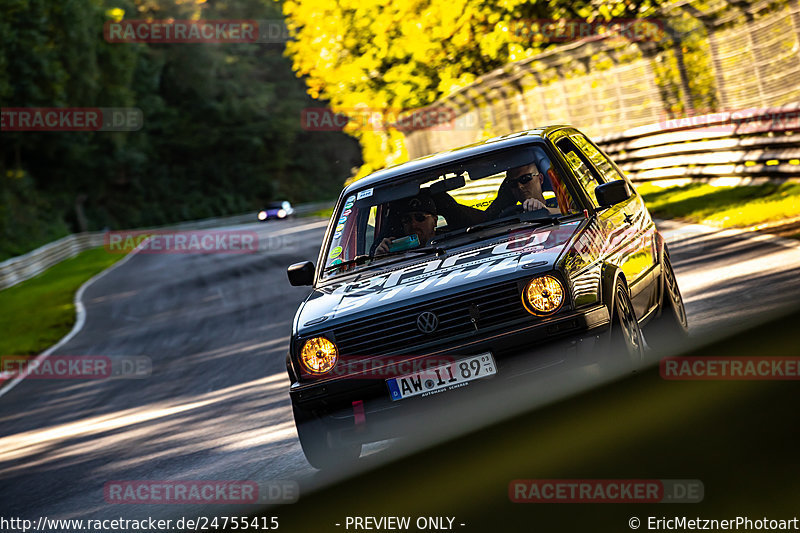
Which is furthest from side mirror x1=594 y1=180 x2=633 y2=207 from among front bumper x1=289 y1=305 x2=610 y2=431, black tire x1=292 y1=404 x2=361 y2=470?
black tire x1=292 y1=404 x2=361 y2=470

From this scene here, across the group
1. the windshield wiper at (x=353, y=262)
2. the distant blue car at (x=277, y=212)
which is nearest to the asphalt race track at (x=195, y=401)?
the windshield wiper at (x=353, y=262)

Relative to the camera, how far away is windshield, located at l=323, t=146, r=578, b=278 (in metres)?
6.83

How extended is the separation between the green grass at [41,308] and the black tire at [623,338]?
14848mm

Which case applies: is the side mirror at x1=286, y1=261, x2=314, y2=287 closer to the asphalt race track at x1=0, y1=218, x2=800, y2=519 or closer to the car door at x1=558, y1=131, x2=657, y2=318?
the asphalt race track at x1=0, y1=218, x2=800, y2=519

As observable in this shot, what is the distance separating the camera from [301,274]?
24.3ft

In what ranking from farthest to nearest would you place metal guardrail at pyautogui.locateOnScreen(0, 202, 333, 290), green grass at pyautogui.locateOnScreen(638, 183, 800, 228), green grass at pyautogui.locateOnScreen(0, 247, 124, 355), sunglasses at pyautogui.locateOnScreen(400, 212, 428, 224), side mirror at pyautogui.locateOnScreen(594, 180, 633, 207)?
metal guardrail at pyautogui.locateOnScreen(0, 202, 333, 290)
green grass at pyautogui.locateOnScreen(0, 247, 124, 355)
green grass at pyautogui.locateOnScreen(638, 183, 800, 228)
sunglasses at pyautogui.locateOnScreen(400, 212, 428, 224)
side mirror at pyautogui.locateOnScreen(594, 180, 633, 207)

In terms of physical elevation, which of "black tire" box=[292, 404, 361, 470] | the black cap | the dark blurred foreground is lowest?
the dark blurred foreground

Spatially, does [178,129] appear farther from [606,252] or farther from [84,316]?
[606,252]

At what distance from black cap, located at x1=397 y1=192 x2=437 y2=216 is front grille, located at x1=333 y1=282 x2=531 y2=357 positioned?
1.38m

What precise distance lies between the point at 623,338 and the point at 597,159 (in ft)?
7.46

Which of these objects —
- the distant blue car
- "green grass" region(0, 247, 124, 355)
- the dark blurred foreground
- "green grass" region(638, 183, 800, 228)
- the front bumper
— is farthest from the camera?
the distant blue car

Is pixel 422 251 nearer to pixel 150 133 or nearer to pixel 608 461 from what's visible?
pixel 608 461

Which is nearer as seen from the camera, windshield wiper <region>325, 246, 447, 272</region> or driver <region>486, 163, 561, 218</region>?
windshield wiper <region>325, 246, 447, 272</region>

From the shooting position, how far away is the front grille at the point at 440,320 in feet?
18.8
